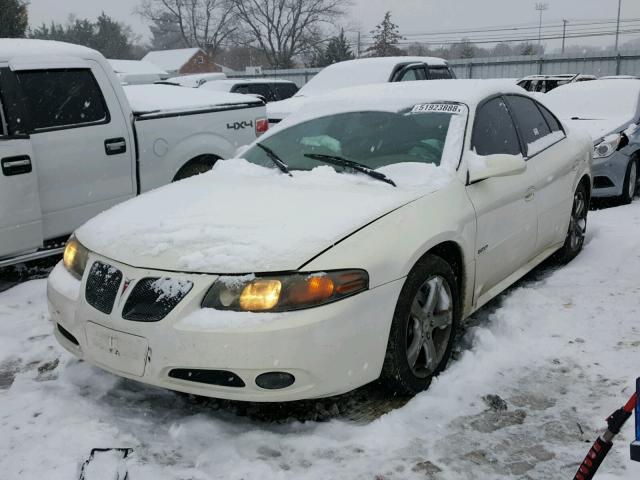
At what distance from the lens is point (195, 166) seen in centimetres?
643

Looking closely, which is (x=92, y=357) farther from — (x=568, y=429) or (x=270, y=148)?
(x=568, y=429)

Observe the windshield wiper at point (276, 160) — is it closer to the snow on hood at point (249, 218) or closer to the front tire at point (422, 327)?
the snow on hood at point (249, 218)

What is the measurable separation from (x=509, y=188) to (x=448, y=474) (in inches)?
77.6

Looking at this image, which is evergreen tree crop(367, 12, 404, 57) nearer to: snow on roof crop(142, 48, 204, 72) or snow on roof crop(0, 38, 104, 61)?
snow on roof crop(142, 48, 204, 72)

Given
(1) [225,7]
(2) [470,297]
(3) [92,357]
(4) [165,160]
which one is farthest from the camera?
(1) [225,7]

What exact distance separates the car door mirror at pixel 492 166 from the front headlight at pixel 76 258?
2102 millimetres

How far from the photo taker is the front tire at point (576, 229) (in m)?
5.12

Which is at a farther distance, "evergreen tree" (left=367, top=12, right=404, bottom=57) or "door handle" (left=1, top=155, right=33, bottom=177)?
"evergreen tree" (left=367, top=12, right=404, bottom=57)

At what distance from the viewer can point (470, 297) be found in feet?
11.9

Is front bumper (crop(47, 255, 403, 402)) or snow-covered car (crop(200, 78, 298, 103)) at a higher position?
snow-covered car (crop(200, 78, 298, 103))

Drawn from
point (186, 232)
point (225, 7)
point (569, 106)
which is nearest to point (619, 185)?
point (569, 106)

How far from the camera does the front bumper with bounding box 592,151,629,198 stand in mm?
7281

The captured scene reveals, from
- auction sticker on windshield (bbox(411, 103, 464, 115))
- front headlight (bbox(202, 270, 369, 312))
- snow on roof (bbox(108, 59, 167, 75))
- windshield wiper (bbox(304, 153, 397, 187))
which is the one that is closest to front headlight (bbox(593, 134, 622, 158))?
auction sticker on windshield (bbox(411, 103, 464, 115))

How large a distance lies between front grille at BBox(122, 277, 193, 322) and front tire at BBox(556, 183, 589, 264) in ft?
11.4
